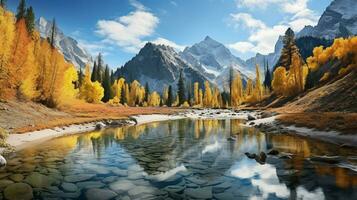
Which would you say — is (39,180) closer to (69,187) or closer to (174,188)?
(69,187)

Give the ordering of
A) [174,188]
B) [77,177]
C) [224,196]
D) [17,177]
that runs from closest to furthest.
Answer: [224,196] < [174,188] < [17,177] < [77,177]

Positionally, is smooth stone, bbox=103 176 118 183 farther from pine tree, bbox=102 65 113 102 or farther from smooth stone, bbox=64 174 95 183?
pine tree, bbox=102 65 113 102

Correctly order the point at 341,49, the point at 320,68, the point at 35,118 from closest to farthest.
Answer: the point at 35,118
the point at 341,49
the point at 320,68

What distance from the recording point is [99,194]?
456 inches

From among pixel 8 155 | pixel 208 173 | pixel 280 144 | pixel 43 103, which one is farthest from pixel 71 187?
pixel 43 103

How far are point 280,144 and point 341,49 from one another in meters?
66.3

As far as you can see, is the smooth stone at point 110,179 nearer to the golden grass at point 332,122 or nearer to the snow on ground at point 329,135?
the snow on ground at point 329,135

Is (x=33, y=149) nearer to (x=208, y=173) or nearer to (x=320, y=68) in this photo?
(x=208, y=173)

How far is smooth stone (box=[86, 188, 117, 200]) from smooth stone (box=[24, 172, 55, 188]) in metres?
2.34

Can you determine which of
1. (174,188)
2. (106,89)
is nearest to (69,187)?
(174,188)

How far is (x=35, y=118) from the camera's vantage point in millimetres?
37406

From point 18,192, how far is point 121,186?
13.9 ft

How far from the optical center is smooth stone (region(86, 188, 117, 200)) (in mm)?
11180

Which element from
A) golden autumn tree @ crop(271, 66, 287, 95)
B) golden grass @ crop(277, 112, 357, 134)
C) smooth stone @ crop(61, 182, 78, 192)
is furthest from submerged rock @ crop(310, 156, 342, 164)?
golden autumn tree @ crop(271, 66, 287, 95)
